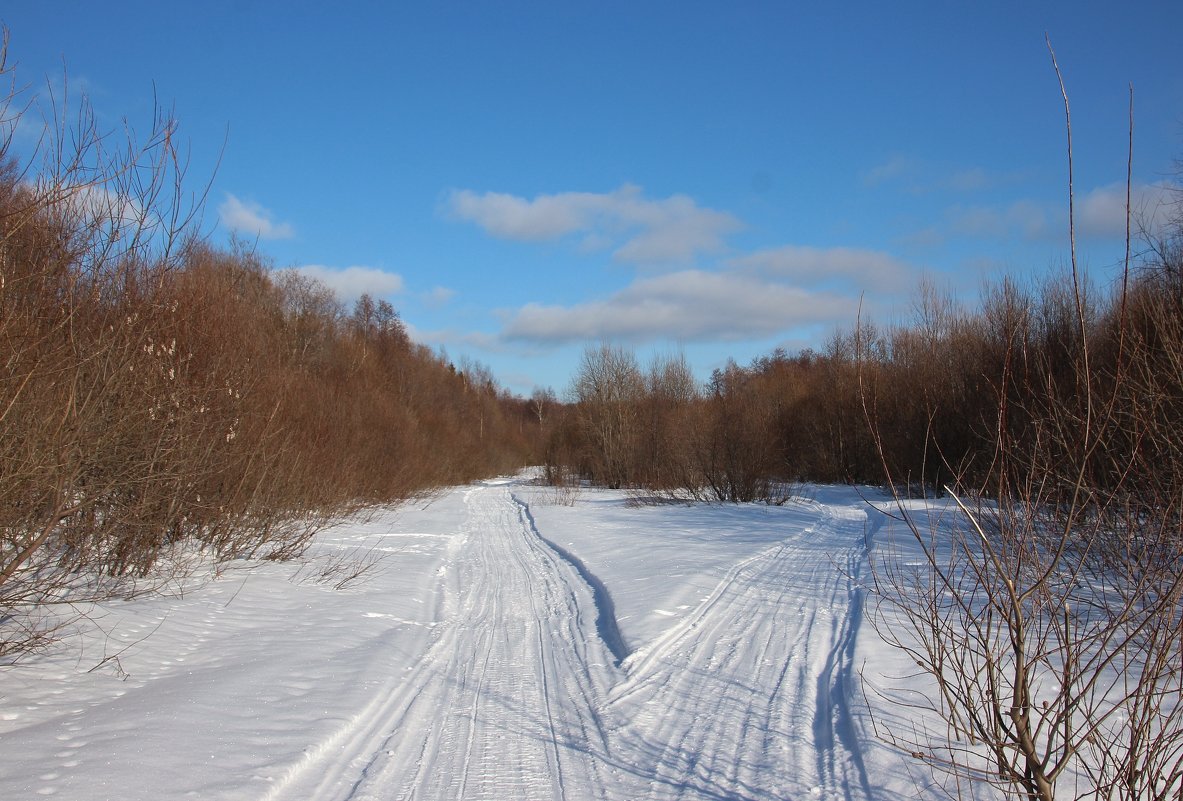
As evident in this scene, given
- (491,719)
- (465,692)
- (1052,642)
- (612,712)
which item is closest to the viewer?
(491,719)

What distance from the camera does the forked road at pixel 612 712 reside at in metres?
4.37

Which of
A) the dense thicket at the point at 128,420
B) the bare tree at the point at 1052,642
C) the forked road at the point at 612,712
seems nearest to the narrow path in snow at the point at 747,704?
the forked road at the point at 612,712

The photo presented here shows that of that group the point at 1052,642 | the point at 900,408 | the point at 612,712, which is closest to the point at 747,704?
the point at 612,712

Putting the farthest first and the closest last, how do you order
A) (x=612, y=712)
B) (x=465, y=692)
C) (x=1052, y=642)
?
(x=1052, y=642) → (x=465, y=692) → (x=612, y=712)

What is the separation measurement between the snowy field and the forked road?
0.02 meters

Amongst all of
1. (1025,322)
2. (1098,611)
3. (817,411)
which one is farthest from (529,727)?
(817,411)

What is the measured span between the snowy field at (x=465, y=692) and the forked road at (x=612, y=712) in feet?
0.07

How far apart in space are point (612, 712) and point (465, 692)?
1.31m

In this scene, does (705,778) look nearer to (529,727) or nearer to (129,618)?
(529,727)

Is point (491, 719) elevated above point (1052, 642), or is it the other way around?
point (491, 719)

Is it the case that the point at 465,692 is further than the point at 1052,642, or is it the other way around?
the point at 1052,642

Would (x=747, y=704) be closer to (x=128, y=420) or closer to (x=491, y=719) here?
(x=491, y=719)

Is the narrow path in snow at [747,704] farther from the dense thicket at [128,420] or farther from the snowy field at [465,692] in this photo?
the dense thicket at [128,420]

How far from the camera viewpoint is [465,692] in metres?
6.09
